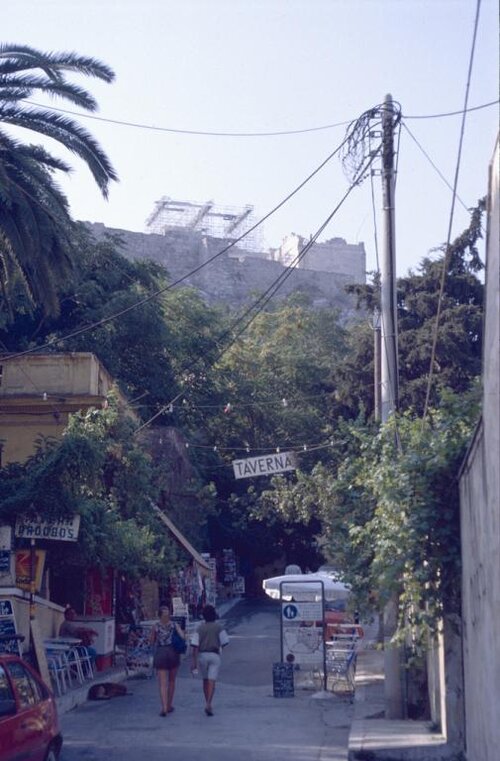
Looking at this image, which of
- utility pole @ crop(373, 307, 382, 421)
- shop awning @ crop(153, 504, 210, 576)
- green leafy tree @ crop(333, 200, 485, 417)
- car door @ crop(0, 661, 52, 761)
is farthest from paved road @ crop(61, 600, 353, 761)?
green leafy tree @ crop(333, 200, 485, 417)

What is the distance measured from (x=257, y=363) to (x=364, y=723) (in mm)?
36331

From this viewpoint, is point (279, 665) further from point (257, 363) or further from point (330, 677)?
point (257, 363)

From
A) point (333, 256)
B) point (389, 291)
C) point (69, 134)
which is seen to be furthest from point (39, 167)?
point (333, 256)

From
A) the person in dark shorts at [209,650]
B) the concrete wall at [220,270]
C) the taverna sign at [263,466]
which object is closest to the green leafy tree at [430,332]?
the taverna sign at [263,466]

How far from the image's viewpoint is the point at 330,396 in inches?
1430

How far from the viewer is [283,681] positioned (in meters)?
19.4

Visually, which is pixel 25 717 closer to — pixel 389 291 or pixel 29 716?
pixel 29 716

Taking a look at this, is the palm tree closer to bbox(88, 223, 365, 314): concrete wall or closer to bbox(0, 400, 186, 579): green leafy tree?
bbox(0, 400, 186, 579): green leafy tree

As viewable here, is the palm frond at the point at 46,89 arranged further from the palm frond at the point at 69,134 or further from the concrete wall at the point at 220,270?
the concrete wall at the point at 220,270

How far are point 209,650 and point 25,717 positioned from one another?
6.70 meters

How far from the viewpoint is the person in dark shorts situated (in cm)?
1658

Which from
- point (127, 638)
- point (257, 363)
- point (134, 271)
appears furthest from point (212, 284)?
point (127, 638)

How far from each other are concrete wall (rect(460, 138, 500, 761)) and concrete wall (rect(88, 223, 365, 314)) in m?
80.4

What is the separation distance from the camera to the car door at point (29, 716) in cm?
998
